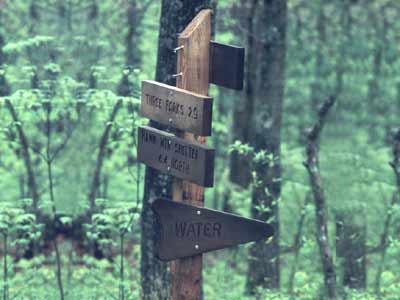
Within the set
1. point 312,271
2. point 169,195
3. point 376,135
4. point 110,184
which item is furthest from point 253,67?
point 376,135

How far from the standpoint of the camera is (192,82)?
5.14 metres

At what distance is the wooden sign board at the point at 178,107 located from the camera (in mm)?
4836

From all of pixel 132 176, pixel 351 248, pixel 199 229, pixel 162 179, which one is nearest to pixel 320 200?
pixel 351 248

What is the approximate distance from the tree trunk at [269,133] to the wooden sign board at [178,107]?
345 cm

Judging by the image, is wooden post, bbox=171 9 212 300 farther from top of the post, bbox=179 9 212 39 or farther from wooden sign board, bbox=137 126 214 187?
wooden sign board, bbox=137 126 214 187

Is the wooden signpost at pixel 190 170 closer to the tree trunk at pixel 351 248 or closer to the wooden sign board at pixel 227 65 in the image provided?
the wooden sign board at pixel 227 65

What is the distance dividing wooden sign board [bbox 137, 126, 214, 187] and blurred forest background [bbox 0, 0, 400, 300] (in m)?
1.84

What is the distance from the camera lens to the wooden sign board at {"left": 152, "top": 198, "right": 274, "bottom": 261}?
16.7 ft

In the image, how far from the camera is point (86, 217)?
→ 998 centimetres

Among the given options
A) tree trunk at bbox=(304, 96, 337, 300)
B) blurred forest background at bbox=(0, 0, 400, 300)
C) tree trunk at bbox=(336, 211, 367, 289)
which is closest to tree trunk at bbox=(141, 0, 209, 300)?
blurred forest background at bbox=(0, 0, 400, 300)

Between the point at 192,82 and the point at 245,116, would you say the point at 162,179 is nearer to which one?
the point at 192,82

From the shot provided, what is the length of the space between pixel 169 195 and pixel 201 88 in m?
2.27

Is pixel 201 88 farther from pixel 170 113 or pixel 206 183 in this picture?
pixel 206 183

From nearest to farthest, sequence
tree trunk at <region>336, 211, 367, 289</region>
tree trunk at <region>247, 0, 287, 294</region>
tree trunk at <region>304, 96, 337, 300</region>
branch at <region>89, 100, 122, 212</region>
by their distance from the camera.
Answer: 1. tree trunk at <region>304, 96, 337, 300</region>
2. tree trunk at <region>336, 211, 367, 289</region>
3. tree trunk at <region>247, 0, 287, 294</region>
4. branch at <region>89, 100, 122, 212</region>
